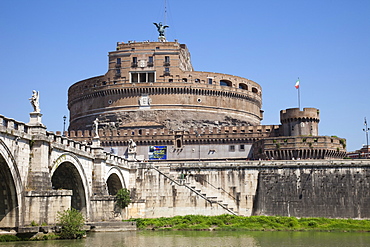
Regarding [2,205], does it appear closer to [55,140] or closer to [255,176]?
[55,140]

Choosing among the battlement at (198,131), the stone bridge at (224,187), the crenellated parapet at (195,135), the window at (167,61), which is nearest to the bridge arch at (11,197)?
the stone bridge at (224,187)

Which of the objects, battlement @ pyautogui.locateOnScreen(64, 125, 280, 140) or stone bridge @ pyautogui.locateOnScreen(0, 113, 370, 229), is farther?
battlement @ pyautogui.locateOnScreen(64, 125, 280, 140)

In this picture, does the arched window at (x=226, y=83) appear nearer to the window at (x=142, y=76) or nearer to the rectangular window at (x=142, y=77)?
the window at (x=142, y=76)

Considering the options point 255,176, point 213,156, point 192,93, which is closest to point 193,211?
point 255,176

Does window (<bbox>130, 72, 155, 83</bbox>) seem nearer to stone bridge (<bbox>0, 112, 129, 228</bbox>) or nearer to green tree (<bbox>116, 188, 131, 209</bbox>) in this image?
green tree (<bbox>116, 188, 131, 209</bbox>)

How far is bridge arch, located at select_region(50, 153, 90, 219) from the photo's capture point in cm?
3819

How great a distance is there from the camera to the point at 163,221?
156 feet

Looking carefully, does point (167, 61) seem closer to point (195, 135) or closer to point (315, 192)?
point (195, 135)

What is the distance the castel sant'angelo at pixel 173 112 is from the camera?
65.1 meters

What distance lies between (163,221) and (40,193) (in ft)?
61.3

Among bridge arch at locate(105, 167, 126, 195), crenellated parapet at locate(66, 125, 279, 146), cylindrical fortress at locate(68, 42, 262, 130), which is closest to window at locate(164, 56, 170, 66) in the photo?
cylindrical fortress at locate(68, 42, 262, 130)

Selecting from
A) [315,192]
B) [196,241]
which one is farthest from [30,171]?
[315,192]

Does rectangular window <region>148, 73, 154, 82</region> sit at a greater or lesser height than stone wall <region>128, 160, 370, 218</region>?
greater

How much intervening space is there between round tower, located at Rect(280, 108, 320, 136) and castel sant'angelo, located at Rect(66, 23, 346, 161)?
0.11 metres
